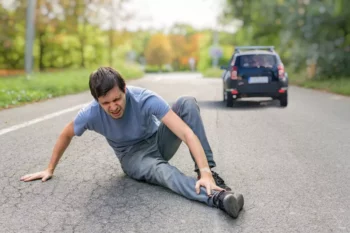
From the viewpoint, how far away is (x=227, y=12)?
38688mm

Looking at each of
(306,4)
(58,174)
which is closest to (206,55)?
(306,4)

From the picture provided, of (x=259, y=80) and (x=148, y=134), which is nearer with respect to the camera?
(x=148, y=134)

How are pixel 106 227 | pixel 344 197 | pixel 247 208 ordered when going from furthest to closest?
pixel 344 197, pixel 247 208, pixel 106 227

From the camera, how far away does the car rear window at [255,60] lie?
1325 centimetres

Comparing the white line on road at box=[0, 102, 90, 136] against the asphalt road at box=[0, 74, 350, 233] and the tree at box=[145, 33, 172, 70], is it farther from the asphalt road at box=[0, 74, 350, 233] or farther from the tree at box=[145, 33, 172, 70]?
the tree at box=[145, 33, 172, 70]

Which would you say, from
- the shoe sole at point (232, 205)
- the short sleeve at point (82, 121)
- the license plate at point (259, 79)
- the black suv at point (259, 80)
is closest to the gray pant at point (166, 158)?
the shoe sole at point (232, 205)

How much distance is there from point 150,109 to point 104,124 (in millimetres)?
452

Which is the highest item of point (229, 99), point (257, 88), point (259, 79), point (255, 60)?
point (255, 60)

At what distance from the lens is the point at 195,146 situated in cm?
398

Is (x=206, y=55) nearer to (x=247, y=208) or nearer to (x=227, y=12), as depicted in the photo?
(x=227, y=12)

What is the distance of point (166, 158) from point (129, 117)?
665 mm

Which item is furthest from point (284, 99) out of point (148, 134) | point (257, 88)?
point (148, 134)

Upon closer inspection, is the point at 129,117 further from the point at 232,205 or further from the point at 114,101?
the point at 232,205

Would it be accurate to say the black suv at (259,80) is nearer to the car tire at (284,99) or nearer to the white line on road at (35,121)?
the car tire at (284,99)
